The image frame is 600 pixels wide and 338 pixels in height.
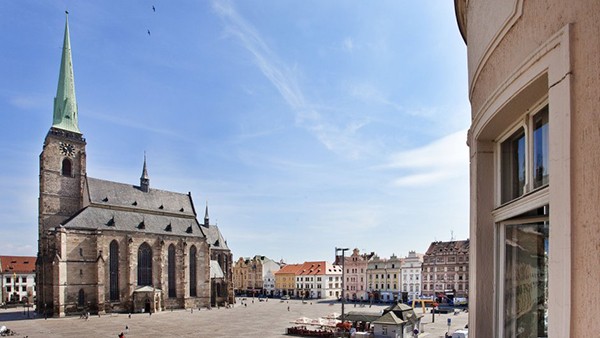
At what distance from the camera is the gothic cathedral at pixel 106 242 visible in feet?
159

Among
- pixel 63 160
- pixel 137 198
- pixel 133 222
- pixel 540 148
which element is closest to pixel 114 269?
pixel 133 222

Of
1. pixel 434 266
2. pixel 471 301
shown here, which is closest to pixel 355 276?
pixel 434 266

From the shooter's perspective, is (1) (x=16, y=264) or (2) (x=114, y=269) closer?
(2) (x=114, y=269)

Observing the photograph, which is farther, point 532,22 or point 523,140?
point 523,140

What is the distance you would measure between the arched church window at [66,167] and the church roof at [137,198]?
371 cm

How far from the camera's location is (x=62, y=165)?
5694cm

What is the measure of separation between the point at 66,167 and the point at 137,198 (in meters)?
10.6

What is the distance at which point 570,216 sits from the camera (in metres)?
1.59

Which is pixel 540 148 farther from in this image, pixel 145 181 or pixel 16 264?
pixel 16 264

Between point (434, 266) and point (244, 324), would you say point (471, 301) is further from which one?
point (434, 266)

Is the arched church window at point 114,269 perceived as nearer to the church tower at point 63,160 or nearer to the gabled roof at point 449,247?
the church tower at point 63,160

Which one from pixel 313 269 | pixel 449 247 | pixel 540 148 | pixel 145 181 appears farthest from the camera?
pixel 313 269

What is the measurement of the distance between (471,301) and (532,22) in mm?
2197

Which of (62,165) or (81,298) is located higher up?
(62,165)
